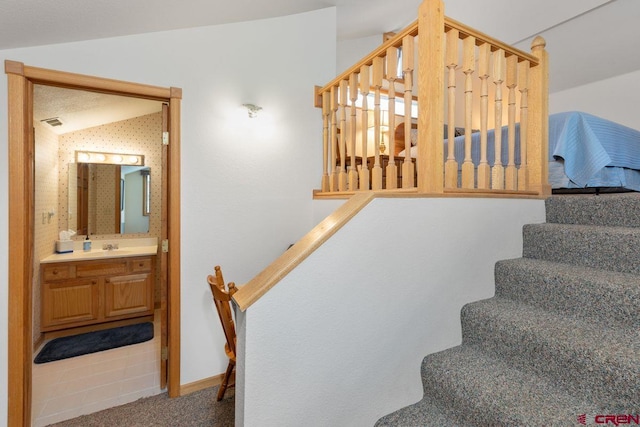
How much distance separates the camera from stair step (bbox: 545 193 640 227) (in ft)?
5.04

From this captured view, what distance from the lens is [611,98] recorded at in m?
4.03

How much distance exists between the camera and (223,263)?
2.35 meters

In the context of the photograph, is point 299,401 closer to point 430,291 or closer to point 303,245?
point 303,245

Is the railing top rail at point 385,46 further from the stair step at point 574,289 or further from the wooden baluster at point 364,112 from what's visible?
the stair step at point 574,289

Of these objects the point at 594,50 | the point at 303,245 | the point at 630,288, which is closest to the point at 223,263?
the point at 303,245

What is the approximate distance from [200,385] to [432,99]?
2481 mm

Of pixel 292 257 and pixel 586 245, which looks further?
pixel 586 245

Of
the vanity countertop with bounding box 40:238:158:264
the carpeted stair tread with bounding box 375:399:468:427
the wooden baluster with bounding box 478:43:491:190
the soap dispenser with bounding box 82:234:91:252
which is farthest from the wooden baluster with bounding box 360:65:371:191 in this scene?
the soap dispenser with bounding box 82:234:91:252

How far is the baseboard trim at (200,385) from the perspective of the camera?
7.19 feet

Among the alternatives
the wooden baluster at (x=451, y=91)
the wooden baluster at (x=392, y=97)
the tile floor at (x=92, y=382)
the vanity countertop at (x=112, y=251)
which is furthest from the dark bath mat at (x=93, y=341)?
the wooden baluster at (x=451, y=91)

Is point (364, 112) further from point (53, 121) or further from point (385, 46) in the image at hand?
point (53, 121)

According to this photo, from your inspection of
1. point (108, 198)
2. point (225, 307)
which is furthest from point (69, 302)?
point (225, 307)

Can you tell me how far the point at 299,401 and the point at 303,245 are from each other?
601mm

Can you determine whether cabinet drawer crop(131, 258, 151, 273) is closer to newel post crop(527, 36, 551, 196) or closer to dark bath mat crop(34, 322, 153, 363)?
dark bath mat crop(34, 322, 153, 363)
